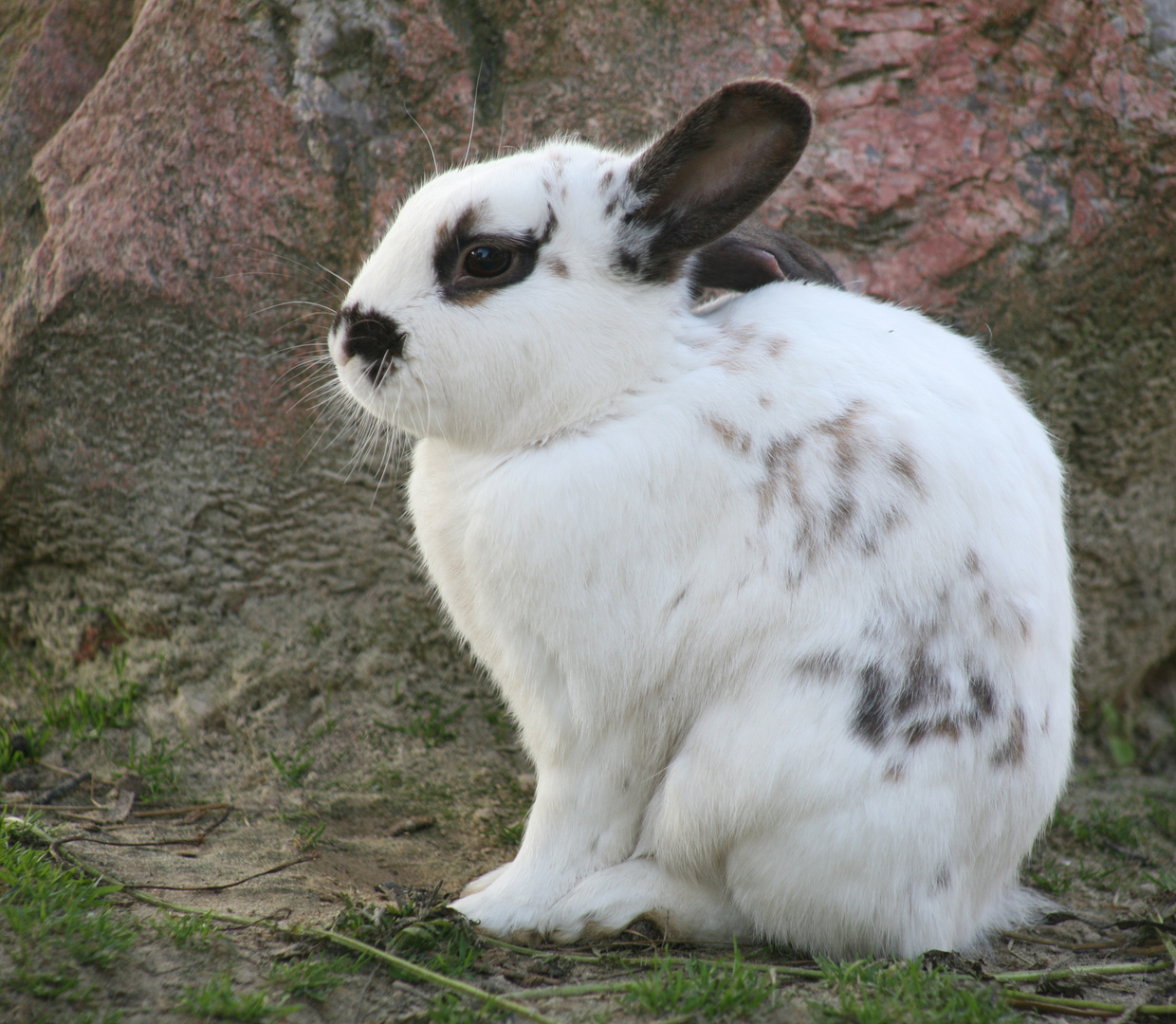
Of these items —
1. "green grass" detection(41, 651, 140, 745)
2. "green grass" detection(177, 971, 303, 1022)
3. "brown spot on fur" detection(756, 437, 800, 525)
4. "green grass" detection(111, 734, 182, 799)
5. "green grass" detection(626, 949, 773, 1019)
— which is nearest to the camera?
"green grass" detection(177, 971, 303, 1022)

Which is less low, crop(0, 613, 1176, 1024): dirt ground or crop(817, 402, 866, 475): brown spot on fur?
crop(817, 402, 866, 475): brown spot on fur

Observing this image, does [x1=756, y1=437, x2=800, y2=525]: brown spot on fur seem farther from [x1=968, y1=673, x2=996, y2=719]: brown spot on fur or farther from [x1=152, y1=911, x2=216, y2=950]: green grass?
[x1=152, y1=911, x2=216, y2=950]: green grass

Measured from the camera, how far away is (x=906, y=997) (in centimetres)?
243

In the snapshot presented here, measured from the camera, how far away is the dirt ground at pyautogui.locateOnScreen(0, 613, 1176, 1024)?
2432mm

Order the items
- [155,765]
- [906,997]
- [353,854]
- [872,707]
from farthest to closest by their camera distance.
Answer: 1. [155,765]
2. [353,854]
3. [872,707]
4. [906,997]

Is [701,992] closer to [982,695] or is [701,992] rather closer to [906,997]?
[906,997]

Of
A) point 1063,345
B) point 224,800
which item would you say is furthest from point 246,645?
point 1063,345

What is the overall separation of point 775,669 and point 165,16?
3052 mm

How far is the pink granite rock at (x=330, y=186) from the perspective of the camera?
3.76m

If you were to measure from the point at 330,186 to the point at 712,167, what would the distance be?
65.9 inches

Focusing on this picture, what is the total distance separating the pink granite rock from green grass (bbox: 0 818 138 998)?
1322mm

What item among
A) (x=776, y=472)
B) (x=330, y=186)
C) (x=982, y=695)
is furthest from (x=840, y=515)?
(x=330, y=186)

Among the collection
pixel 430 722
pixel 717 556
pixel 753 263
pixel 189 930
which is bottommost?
pixel 189 930

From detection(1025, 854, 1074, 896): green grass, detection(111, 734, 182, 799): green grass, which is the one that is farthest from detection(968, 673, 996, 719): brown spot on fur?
detection(111, 734, 182, 799): green grass
